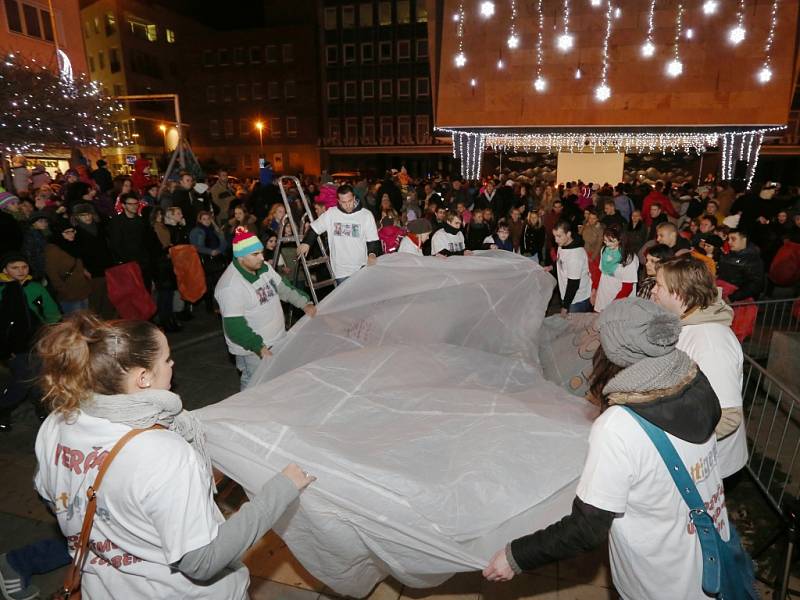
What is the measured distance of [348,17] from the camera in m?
37.7

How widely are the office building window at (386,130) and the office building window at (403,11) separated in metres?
7.01

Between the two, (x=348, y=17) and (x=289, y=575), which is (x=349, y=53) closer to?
(x=348, y=17)

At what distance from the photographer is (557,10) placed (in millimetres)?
12844

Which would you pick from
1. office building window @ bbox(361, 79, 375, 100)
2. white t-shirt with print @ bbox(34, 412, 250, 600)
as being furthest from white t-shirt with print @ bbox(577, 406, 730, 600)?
office building window @ bbox(361, 79, 375, 100)

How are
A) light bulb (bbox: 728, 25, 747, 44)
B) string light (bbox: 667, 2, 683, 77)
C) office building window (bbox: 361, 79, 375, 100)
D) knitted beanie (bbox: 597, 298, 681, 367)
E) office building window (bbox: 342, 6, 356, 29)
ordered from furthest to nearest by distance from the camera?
1. office building window (bbox: 361, 79, 375, 100)
2. office building window (bbox: 342, 6, 356, 29)
3. string light (bbox: 667, 2, 683, 77)
4. light bulb (bbox: 728, 25, 747, 44)
5. knitted beanie (bbox: 597, 298, 681, 367)

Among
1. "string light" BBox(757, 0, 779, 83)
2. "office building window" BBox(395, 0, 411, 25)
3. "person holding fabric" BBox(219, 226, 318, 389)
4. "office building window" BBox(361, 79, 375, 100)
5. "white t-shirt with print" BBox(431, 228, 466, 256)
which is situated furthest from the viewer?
"office building window" BBox(361, 79, 375, 100)

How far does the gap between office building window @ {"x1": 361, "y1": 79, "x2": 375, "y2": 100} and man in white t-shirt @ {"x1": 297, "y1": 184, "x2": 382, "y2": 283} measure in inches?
1391

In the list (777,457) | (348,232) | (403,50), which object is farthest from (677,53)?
(403,50)

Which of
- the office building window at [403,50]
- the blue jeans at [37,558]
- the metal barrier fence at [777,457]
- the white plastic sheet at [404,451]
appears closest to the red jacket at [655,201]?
the metal barrier fence at [777,457]

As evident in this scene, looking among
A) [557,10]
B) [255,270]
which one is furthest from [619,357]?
[557,10]

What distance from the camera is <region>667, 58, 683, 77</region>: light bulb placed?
42.1 ft

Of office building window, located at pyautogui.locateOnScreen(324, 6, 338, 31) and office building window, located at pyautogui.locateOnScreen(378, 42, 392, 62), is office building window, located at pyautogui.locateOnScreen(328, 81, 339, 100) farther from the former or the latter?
office building window, located at pyautogui.locateOnScreen(378, 42, 392, 62)

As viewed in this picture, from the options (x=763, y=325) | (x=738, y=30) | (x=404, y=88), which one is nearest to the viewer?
(x=763, y=325)

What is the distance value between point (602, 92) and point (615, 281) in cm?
959
